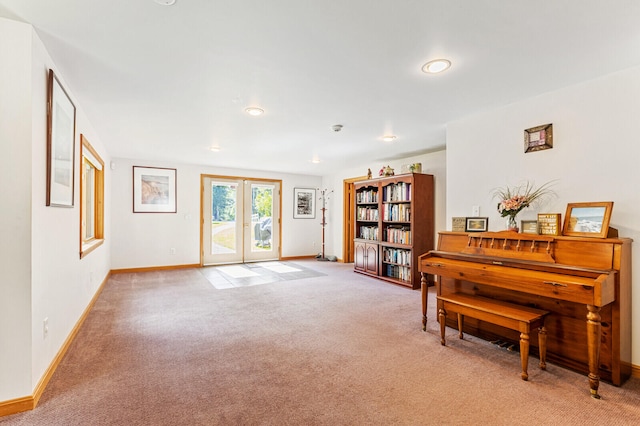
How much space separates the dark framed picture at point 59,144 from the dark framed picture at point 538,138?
3815 millimetres

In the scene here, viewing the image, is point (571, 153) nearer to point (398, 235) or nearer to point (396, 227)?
point (398, 235)

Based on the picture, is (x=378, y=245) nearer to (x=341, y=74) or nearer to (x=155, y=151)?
(x=341, y=74)

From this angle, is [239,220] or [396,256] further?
[239,220]

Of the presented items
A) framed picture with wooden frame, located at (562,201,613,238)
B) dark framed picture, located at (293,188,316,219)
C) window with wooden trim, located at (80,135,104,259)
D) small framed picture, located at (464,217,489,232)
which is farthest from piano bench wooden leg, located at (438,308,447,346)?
dark framed picture, located at (293,188,316,219)

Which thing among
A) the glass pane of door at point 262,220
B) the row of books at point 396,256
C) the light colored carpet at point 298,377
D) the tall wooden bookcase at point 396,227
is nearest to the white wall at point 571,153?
the light colored carpet at point 298,377

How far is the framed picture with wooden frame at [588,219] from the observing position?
2.27m

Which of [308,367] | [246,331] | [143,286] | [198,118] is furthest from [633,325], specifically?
[143,286]

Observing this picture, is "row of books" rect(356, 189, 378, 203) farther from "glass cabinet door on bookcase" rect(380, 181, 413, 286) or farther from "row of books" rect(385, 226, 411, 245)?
"row of books" rect(385, 226, 411, 245)

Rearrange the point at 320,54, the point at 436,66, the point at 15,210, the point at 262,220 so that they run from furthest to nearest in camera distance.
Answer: the point at 262,220 < the point at 436,66 < the point at 320,54 < the point at 15,210

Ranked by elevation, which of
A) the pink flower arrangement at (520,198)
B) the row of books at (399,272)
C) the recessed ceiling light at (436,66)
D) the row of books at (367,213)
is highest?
the recessed ceiling light at (436,66)

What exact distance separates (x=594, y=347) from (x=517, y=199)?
1244mm

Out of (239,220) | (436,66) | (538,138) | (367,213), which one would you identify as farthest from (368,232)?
(436,66)

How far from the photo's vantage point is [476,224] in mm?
3252

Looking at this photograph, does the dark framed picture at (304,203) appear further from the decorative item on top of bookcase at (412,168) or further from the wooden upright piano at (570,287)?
the wooden upright piano at (570,287)
